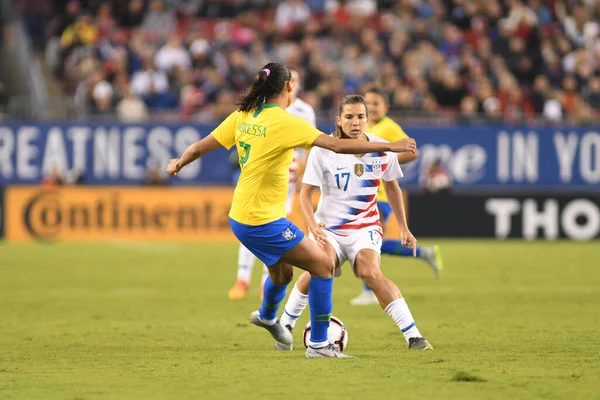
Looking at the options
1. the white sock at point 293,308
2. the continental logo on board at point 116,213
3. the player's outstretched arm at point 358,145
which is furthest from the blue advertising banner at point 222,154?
the player's outstretched arm at point 358,145

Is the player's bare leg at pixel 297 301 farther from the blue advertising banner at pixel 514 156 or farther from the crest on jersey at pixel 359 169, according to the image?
the blue advertising banner at pixel 514 156

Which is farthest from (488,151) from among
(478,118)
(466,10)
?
(466,10)

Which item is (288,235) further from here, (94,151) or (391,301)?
(94,151)

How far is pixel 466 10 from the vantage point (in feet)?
90.3

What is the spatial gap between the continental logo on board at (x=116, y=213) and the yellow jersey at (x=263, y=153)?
14.6 metres

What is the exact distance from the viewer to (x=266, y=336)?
386 inches

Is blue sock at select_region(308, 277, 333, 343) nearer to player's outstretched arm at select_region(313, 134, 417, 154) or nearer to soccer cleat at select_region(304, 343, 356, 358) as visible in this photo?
soccer cleat at select_region(304, 343, 356, 358)

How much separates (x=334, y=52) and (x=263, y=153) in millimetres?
18566

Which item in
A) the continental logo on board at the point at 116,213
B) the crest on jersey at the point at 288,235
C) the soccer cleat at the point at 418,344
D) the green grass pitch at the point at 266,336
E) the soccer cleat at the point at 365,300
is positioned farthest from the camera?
the continental logo on board at the point at 116,213

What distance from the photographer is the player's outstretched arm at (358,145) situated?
297 inches

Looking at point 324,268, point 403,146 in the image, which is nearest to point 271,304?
point 324,268

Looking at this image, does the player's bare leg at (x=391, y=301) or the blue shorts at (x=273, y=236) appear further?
the player's bare leg at (x=391, y=301)

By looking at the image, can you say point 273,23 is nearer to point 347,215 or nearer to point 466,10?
point 466,10

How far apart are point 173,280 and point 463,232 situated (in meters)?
8.99
